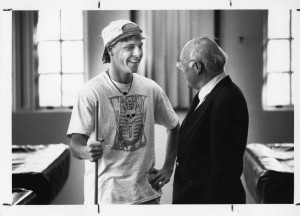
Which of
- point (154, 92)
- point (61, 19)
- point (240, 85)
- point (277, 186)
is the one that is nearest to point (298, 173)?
point (277, 186)

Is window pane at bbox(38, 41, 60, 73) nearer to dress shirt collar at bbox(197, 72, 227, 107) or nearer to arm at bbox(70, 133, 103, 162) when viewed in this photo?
arm at bbox(70, 133, 103, 162)

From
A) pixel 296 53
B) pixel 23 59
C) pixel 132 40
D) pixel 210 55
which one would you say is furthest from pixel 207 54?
pixel 23 59

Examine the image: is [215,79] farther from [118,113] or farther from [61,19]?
→ [61,19]

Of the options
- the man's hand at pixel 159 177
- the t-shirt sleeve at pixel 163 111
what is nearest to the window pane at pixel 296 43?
the t-shirt sleeve at pixel 163 111

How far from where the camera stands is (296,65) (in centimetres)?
184

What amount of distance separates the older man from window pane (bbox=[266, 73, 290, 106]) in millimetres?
219

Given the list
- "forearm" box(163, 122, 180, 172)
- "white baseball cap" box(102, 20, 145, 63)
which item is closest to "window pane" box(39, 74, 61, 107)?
"white baseball cap" box(102, 20, 145, 63)

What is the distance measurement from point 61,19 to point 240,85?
2.64 feet

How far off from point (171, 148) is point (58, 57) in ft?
2.03

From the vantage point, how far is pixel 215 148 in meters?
1.59

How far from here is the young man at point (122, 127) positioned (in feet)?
5.86

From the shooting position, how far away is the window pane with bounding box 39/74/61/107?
1.87 meters

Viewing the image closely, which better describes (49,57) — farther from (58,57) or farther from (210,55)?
(210,55)

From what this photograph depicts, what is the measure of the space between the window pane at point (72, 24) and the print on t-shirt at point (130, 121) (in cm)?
33
